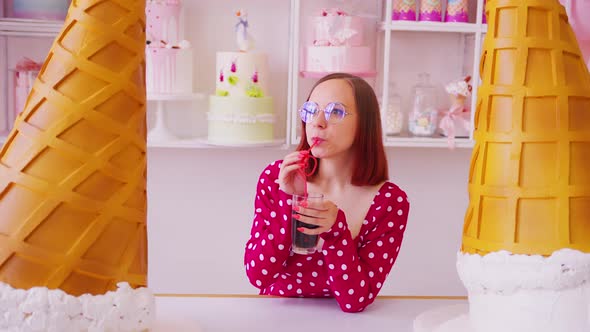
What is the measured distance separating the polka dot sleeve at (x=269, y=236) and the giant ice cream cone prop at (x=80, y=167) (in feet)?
1.65

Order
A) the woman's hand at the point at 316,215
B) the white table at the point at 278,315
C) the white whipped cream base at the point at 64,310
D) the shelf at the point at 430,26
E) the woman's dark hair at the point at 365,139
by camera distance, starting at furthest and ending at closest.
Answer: the shelf at the point at 430,26
the woman's dark hair at the point at 365,139
the woman's hand at the point at 316,215
the white table at the point at 278,315
the white whipped cream base at the point at 64,310

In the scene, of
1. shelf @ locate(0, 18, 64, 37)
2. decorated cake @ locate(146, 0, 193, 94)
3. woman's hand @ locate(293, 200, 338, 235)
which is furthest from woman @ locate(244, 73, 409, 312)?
shelf @ locate(0, 18, 64, 37)

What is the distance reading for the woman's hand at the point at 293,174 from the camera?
118 cm

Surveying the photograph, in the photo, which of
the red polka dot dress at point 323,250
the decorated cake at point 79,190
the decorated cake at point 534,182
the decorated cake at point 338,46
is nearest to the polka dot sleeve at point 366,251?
the red polka dot dress at point 323,250

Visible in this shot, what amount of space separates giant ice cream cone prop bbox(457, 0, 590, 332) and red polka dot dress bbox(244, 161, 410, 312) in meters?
0.41

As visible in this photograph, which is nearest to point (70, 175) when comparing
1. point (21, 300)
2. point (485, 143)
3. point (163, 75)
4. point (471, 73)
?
point (21, 300)

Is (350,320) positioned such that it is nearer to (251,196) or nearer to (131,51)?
(131,51)

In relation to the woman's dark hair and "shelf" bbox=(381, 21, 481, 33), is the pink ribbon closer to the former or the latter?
"shelf" bbox=(381, 21, 481, 33)

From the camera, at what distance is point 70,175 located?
0.70 meters

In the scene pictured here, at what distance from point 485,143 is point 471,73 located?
5.48 ft

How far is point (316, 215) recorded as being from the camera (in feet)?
3.60

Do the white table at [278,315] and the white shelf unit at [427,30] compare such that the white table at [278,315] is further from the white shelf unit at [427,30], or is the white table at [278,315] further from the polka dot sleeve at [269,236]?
the white shelf unit at [427,30]

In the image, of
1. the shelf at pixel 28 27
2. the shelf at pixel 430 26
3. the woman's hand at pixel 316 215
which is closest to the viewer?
the woman's hand at pixel 316 215

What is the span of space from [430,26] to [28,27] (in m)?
1.33
